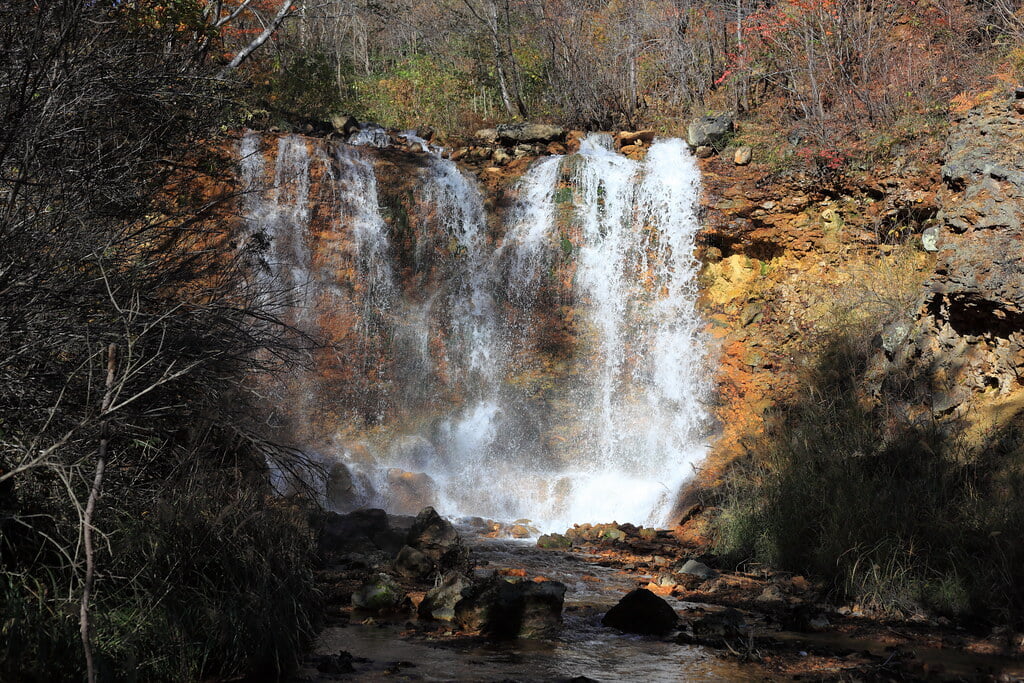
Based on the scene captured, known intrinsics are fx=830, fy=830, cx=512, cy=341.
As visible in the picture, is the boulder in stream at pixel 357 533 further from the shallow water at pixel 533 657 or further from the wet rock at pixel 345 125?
the wet rock at pixel 345 125

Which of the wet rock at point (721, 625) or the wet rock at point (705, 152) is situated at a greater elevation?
the wet rock at point (705, 152)

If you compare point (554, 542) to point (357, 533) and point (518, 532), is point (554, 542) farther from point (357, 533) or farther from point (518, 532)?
point (357, 533)

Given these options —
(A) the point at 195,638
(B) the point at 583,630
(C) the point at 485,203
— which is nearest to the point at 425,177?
(C) the point at 485,203

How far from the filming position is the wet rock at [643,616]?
6.41 metres

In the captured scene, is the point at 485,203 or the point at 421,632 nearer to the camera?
the point at 421,632

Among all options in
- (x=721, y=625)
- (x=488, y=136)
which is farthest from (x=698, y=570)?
(x=488, y=136)

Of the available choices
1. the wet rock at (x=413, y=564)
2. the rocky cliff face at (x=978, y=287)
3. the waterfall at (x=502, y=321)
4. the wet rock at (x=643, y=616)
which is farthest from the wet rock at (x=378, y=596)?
the rocky cliff face at (x=978, y=287)

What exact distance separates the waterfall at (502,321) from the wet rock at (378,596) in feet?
17.9

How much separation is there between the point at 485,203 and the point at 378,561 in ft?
32.5

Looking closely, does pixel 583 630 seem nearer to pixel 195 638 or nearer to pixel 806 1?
pixel 195 638

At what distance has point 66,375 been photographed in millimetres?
4863

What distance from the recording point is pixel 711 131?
52.7 ft

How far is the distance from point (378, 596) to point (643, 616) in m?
2.10

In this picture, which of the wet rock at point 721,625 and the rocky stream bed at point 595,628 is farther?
the wet rock at point 721,625
